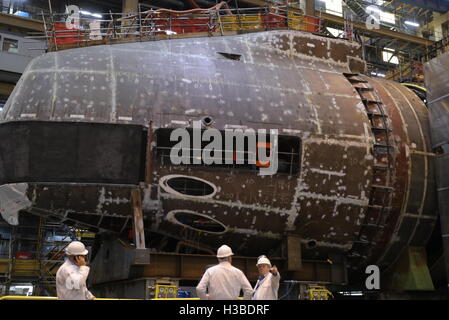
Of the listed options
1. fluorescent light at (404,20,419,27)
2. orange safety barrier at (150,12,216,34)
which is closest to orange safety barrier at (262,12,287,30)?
orange safety barrier at (150,12,216,34)

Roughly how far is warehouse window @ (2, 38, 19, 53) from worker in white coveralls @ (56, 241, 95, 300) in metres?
28.3

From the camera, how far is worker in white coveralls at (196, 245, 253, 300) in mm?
6680

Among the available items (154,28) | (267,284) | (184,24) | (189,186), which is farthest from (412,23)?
(267,284)

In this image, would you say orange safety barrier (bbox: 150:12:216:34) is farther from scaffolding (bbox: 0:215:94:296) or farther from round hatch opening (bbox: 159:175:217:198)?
scaffolding (bbox: 0:215:94:296)

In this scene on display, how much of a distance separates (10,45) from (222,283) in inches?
1170

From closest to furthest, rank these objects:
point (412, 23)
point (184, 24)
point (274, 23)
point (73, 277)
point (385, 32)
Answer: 1. point (73, 277)
2. point (184, 24)
3. point (274, 23)
4. point (385, 32)
5. point (412, 23)

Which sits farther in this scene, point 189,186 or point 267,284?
point 189,186

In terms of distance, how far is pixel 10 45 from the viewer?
1236 inches

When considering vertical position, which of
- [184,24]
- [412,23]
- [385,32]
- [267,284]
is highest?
[412,23]

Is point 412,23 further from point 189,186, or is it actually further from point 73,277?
Answer: point 73,277

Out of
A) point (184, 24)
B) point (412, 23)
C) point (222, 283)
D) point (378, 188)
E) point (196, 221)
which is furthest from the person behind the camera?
point (412, 23)

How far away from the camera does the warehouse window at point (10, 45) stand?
31.1 metres

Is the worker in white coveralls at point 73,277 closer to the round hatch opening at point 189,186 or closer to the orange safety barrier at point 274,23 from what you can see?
the round hatch opening at point 189,186

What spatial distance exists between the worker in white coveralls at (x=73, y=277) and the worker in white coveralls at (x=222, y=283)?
5.05ft
